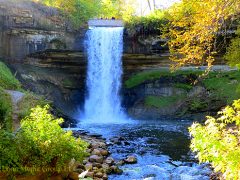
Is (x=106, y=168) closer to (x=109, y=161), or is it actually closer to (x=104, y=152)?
(x=109, y=161)

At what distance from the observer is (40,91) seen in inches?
796

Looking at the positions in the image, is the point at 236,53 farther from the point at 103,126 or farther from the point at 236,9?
the point at 103,126

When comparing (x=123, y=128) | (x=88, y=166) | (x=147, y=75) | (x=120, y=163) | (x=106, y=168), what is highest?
(x=147, y=75)

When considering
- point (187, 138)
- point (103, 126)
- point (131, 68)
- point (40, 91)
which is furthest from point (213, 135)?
point (131, 68)

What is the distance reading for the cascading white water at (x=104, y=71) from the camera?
22.9 meters

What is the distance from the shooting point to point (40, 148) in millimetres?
6008

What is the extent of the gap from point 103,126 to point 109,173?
318 inches

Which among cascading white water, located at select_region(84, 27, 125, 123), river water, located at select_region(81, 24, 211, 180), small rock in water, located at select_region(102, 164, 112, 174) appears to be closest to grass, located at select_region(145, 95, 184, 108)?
river water, located at select_region(81, 24, 211, 180)

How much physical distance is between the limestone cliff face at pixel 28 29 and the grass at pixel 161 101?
6178mm

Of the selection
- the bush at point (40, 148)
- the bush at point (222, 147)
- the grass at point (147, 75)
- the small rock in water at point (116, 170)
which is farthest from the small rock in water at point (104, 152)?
the grass at point (147, 75)

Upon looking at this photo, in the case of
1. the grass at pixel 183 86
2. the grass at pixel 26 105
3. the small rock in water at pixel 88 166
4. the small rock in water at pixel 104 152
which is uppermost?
the grass at pixel 26 105

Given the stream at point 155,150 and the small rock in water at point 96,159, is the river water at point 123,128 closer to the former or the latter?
the stream at point 155,150

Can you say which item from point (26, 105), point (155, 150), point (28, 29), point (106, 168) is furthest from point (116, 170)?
point (28, 29)

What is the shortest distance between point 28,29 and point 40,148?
15.7 meters
